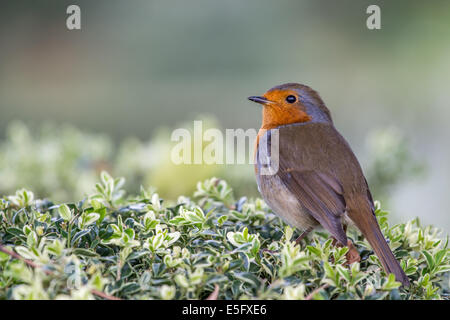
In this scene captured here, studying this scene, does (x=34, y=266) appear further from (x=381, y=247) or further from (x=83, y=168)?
(x=83, y=168)

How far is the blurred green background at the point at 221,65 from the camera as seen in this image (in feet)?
23.8

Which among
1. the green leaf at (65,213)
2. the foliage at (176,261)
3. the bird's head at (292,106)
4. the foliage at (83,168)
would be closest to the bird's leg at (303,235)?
the foliage at (176,261)

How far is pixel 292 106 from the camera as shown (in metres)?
3.05

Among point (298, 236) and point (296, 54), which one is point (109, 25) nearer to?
point (296, 54)

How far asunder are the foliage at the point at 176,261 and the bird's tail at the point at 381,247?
4cm

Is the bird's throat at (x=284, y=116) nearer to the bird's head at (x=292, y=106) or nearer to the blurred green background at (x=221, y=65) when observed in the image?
the bird's head at (x=292, y=106)

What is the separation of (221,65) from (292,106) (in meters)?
5.62

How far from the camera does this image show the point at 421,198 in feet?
20.4

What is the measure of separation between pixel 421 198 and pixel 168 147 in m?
3.80

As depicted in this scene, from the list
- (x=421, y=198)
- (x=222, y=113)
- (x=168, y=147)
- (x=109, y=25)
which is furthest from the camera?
(x=109, y=25)

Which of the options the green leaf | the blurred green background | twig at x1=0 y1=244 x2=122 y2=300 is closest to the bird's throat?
the green leaf

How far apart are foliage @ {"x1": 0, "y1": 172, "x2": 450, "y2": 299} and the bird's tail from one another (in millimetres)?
39

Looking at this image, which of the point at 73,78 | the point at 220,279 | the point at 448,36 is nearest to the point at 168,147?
the point at 220,279

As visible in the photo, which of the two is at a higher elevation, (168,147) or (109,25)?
(109,25)
